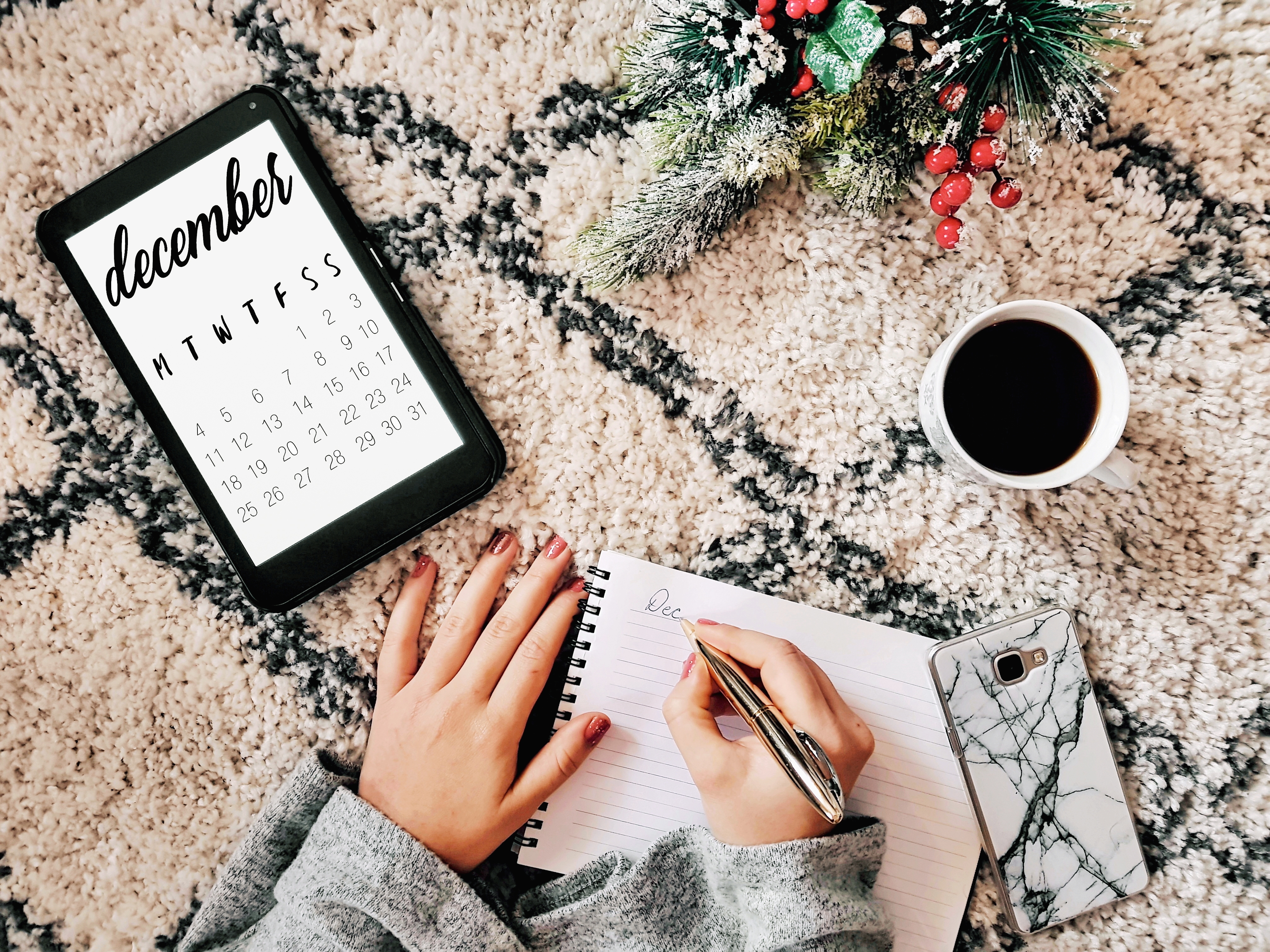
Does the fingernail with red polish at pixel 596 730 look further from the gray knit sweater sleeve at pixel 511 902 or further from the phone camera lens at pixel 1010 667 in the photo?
the phone camera lens at pixel 1010 667

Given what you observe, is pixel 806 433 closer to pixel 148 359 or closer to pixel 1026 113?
pixel 1026 113

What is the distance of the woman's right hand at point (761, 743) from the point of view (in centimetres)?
56

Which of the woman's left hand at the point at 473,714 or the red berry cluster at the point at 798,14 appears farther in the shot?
the woman's left hand at the point at 473,714

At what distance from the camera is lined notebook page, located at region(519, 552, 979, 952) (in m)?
0.62

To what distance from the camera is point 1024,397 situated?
0.55 metres

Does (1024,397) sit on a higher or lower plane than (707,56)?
lower

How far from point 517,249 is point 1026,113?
38cm

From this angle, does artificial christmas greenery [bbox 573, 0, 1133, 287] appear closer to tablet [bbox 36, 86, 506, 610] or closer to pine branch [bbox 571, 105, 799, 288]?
pine branch [bbox 571, 105, 799, 288]

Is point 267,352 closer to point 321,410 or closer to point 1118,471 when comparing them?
point 321,410

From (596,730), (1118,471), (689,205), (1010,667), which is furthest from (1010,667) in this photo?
(689,205)

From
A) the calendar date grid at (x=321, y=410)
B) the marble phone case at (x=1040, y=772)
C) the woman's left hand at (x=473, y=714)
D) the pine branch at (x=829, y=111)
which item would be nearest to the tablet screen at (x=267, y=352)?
the calendar date grid at (x=321, y=410)

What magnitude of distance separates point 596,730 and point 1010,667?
1.09ft

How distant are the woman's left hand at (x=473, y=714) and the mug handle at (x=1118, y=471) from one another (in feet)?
1.30

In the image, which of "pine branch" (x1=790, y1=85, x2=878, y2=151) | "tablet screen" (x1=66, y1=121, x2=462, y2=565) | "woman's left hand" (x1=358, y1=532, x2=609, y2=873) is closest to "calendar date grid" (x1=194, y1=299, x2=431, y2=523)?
"tablet screen" (x1=66, y1=121, x2=462, y2=565)
